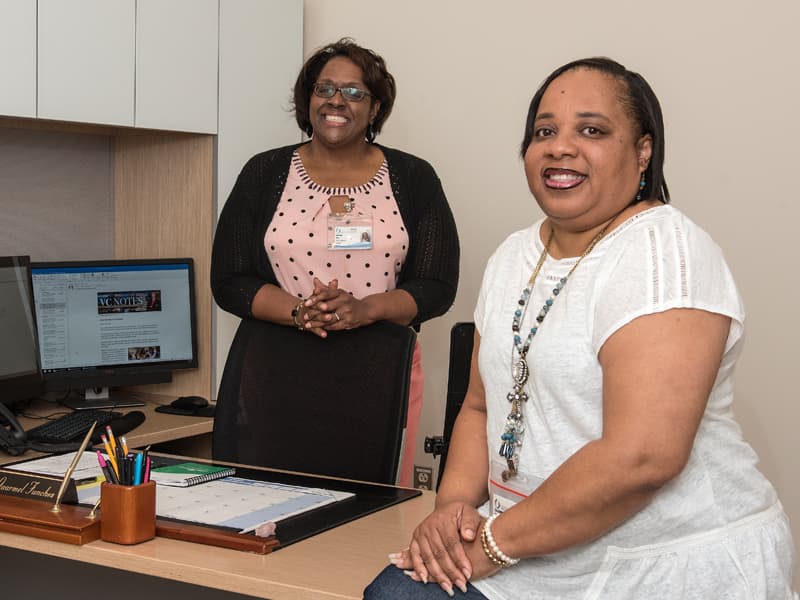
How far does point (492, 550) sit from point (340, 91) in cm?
181

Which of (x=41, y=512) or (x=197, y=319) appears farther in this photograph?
(x=197, y=319)

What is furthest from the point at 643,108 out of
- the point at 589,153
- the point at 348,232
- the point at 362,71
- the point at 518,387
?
the point at 362,71

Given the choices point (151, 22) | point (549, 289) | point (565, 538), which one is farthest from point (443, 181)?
point (565, 538)

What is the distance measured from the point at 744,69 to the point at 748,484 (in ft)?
7.41

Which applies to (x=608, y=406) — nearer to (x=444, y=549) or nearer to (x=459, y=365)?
(x=444, y=549)

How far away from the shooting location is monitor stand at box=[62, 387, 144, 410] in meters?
3.27

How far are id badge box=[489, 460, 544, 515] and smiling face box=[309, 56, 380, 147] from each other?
1564mm

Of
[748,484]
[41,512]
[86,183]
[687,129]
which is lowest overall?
[41,512]

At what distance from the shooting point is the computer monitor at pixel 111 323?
3.21 m

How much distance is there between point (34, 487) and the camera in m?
1.84

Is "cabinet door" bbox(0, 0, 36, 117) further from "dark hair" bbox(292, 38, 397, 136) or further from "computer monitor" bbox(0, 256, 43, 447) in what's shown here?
"dark hair" bbox(292, 38, 397, 136)

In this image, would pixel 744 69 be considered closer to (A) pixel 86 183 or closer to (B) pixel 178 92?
(B) pixel 178 92

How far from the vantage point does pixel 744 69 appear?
11.0 feet

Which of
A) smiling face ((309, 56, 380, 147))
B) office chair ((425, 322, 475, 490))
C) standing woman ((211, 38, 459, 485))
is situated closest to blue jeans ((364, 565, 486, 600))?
office chair ((425, 322, 475, 490))
